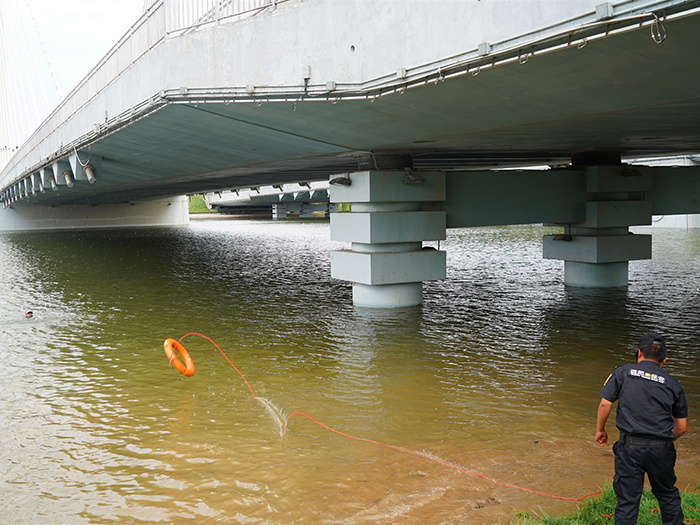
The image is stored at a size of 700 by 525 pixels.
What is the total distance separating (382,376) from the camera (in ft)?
29.3

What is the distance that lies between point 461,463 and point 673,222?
139ft

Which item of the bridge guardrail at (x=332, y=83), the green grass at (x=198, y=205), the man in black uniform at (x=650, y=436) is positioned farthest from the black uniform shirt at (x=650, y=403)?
the green grass at (x=198, y=205)

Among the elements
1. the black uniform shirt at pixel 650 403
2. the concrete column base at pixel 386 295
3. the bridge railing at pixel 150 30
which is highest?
the bridge railing at pixel 150 30

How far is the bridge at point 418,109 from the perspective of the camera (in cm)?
709

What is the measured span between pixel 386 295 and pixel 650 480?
33.6 feet

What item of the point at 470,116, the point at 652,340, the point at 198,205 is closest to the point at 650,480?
the point at 652,340

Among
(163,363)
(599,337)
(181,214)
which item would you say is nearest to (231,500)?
(163,363)

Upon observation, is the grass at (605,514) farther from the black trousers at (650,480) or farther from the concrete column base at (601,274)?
the concrete column base at (601,274)

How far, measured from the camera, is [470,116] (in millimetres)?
9773

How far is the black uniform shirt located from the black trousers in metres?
0.09

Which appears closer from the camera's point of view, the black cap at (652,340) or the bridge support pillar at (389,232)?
the black cap at (652,340)

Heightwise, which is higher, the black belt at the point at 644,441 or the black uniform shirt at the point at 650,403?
the black uniform shirt at the point at 650,403

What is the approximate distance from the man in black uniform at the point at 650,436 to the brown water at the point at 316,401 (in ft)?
2.96

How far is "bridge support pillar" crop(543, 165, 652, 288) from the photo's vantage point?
16375 millimetres
